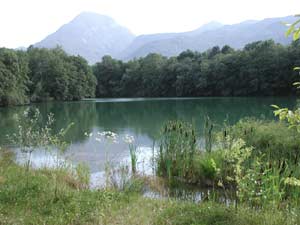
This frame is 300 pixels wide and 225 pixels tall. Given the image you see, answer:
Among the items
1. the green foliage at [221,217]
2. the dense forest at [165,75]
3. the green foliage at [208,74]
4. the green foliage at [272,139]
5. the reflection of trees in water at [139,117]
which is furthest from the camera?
the green foliage at [208,74]

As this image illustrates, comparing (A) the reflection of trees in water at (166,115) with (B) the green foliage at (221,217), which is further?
(A) the reflection of trees in water at (166,115)

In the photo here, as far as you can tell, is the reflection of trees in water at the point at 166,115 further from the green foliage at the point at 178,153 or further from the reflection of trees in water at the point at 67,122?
the green foliage at the point at 178,153

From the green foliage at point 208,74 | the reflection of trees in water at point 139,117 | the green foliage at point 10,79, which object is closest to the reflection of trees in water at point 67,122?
the reflection of trees in water at point 139,117

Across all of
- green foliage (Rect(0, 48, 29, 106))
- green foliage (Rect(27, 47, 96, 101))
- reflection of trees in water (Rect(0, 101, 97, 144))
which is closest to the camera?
reflection of trees in water (Rect(0, 101, 97, 144))

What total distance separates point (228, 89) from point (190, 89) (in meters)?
8.57

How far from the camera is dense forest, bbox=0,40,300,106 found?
170 ft

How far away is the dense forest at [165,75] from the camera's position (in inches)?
2045

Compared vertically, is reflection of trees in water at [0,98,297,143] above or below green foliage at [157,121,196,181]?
below

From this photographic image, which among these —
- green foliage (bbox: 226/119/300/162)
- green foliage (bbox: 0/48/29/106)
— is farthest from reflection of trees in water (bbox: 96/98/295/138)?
green foliage (bbox: 0/48/29/106)

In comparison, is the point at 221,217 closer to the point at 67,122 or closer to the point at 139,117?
the point at 67,122

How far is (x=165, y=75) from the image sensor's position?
73188mm

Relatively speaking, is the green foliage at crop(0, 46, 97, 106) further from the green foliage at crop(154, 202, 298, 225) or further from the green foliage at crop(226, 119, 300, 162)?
the green foliage at crop(154, 202, 298, 225)

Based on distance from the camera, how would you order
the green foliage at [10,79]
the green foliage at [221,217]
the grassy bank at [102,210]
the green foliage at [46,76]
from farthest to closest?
the green foliage at [46,76] < the green foliage at [10,79] < the grassy bank at [102,210] < the green foliage at [221,217]

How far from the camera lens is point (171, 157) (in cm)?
865
